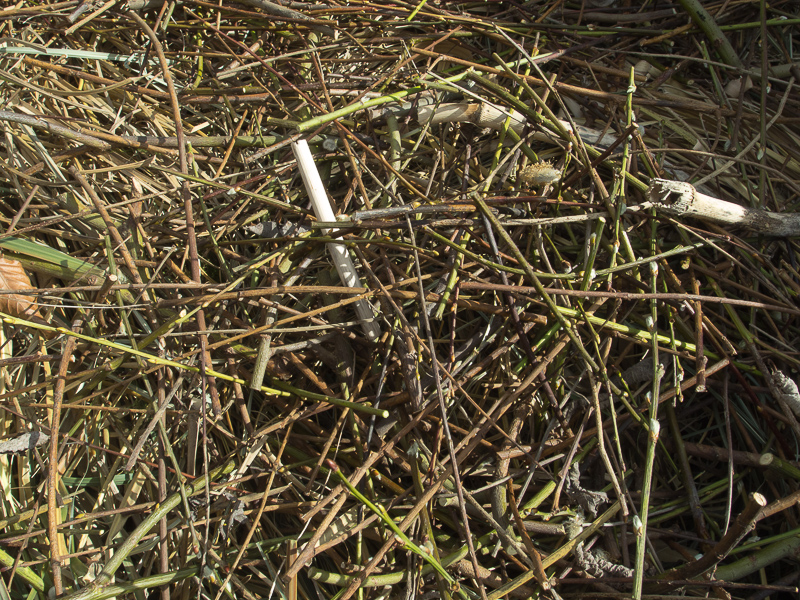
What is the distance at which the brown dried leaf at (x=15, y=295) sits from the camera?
4.17 ft

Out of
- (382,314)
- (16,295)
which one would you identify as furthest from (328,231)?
(16,295)

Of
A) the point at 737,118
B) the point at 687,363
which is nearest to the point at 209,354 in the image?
the point at 687,363

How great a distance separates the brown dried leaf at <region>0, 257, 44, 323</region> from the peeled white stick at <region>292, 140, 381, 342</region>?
733mm

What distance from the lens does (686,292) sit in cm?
136

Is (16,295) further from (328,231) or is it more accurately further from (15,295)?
(328,231)

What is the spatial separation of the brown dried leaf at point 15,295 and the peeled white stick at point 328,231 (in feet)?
2.40

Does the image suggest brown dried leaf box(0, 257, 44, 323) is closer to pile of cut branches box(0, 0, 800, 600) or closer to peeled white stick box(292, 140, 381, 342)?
pile of cut branches box(0, 0, 800, 600)

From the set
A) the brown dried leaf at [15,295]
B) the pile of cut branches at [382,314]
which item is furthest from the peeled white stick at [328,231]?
the brown dried leaf at [15,295]

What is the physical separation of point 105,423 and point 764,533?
1.64 metres

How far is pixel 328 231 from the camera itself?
1323mm

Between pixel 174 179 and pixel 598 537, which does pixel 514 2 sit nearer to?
pixel 174 179

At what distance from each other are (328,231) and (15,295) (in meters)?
0.79

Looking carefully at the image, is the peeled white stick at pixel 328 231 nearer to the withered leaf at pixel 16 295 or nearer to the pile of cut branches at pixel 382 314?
the pile of cut branches at pixel 382 314

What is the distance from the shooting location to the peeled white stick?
1290mm
